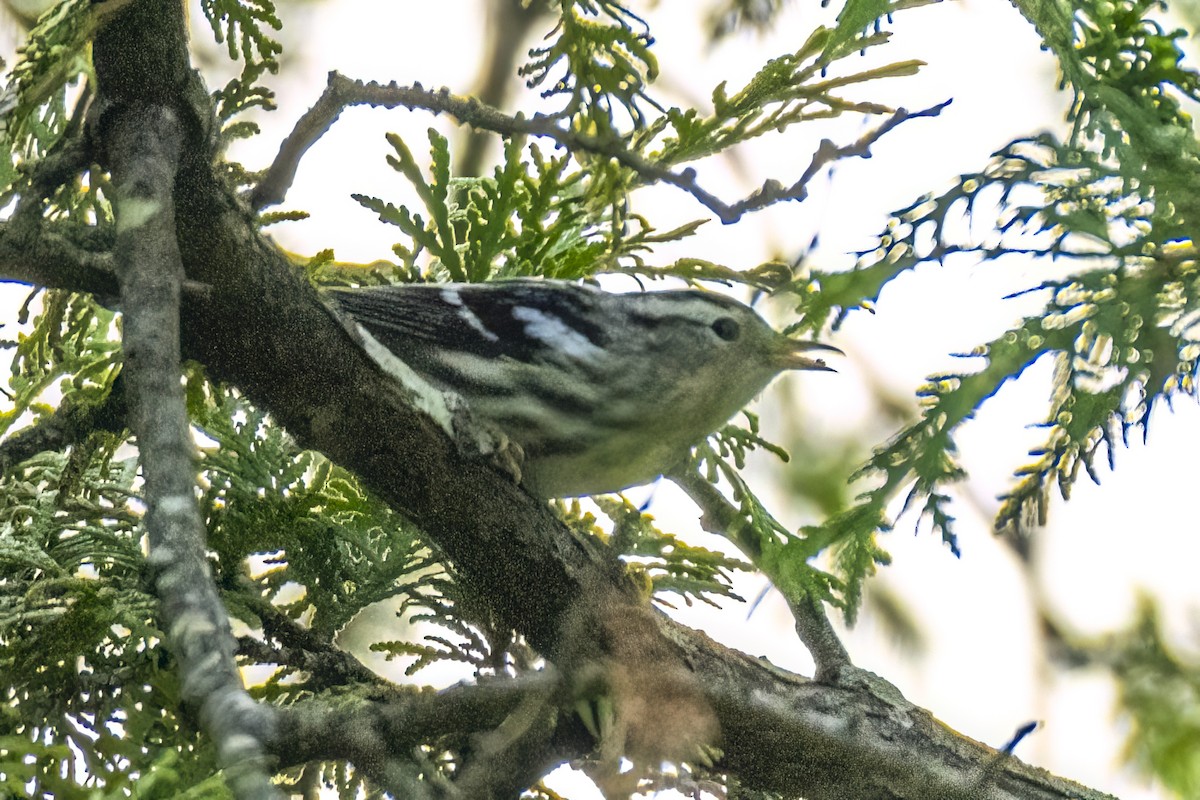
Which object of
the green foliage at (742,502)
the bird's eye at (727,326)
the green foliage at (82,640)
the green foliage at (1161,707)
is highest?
the bird's eye at (727,326)

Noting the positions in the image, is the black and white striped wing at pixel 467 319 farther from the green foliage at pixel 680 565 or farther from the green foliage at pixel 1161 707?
the green foliage at pixel 1161 707

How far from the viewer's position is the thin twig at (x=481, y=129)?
42.8 inches

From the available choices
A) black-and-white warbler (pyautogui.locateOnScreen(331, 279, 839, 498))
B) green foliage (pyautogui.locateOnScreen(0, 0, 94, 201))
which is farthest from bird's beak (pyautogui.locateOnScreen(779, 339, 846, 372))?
green foliage (pyautogui.locateOnScreen(0, 0, 94, 201))

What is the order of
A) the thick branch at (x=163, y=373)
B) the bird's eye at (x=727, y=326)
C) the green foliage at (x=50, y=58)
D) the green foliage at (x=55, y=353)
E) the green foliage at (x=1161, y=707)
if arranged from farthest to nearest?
the bird's eye at (x=727, y=326), the green foliage at (x=55, y=353), the green foliage at (x=50, y=58), the green foliage at (x=1161, y=707), the thick branch at (x=163, y=373)

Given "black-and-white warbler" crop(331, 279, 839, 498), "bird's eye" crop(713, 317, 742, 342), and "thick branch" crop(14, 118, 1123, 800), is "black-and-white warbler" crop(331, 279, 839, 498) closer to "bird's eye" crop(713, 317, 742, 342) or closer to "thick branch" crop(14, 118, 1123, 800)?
"bird's eye" crop(713, 317, 742, 342)

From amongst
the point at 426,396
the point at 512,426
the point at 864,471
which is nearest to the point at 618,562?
the point at 512,426

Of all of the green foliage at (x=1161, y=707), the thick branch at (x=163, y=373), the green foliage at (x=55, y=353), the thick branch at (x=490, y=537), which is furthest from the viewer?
the green foliage at (x=55, y=353)

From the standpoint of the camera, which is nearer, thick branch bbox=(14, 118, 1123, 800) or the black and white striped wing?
thick branch bbox=(14, 118, 1123, 800)

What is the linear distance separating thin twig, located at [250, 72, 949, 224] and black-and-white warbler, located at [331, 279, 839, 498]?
0.26m

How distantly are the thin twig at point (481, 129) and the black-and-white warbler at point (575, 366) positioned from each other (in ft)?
0.85

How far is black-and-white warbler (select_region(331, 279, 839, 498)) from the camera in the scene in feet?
5.19

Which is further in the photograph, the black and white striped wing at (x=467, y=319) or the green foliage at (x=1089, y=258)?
the black and white striped wing at (x=467, y=319)

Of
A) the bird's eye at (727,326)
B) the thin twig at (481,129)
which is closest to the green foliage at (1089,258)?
the thin twig at (481,129)

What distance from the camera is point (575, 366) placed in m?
1.69
